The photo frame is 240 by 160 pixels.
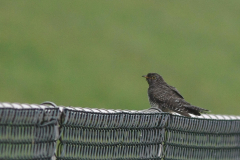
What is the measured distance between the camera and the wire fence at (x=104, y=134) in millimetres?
4262

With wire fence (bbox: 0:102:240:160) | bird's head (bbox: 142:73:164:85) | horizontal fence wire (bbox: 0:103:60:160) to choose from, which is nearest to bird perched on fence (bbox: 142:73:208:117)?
bird's head (bbox: 142:73:164:85)

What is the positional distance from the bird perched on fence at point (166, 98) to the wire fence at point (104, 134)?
254 centimetres

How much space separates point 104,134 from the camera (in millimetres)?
5043

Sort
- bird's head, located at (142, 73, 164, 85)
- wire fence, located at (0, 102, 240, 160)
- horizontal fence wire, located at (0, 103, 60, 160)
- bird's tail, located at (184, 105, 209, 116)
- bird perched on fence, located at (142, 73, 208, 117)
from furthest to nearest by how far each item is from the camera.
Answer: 1. bird's head, located at (142, 73, 164, 85)
2. bird perched on fence, located at (142, 73, 208, 117)
3. bird's tail, located at (184, 105, 209, 116)
4. wire fence, located at (0, 102, 240, 160)
5. horizontal fence wire, located at (0, 103, 60, 160)

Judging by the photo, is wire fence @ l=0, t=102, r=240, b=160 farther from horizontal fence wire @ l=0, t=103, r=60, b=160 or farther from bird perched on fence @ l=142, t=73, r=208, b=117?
bird perched on fence @ l=142, t=73, r=208, b=117

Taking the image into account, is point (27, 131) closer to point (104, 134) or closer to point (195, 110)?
point (104, 134)

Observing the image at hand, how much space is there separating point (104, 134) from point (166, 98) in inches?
213

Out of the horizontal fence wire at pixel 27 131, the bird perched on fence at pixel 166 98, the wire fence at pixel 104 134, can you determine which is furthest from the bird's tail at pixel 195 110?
the horizontal fence wire at pixel 27 131

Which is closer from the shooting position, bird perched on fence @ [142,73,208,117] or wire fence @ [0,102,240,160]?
wire fence @ [0,102,240,160]

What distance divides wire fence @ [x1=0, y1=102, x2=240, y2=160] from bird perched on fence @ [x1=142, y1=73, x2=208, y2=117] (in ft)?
8.33

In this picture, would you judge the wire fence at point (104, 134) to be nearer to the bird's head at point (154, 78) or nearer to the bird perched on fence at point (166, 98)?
the bird perched on fence at point (166, 98)

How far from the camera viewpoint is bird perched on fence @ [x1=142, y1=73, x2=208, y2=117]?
9315 mm

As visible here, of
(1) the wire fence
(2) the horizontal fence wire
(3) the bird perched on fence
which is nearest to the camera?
(2) the horizontal fence wire

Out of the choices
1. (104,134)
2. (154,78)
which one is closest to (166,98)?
(154,78)
